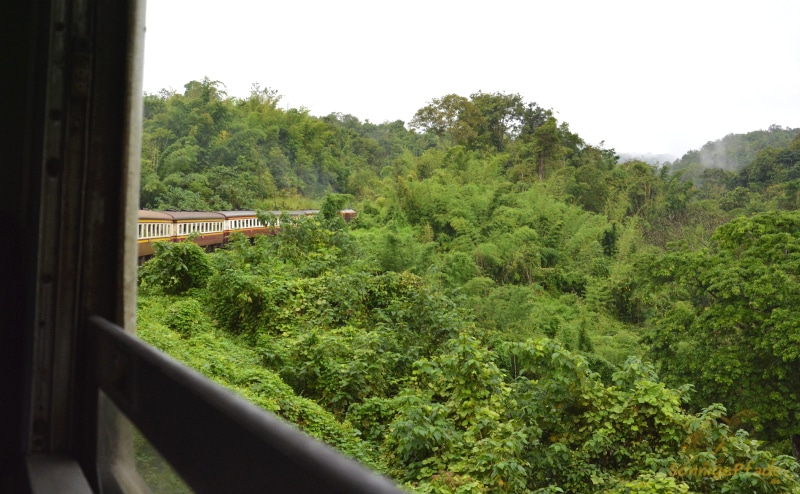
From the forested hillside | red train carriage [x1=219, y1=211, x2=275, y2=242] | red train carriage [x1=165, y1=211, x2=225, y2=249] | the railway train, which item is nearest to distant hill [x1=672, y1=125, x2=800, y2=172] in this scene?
the forested hillside

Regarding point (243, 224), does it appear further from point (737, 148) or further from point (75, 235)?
point (737, 148)

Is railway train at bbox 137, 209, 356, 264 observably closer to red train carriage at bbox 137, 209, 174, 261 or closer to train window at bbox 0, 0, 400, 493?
red train carriage at bbox 137, 209, 174, 261

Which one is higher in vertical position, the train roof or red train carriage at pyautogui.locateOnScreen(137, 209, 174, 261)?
the train roof

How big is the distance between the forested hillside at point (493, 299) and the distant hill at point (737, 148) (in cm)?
36

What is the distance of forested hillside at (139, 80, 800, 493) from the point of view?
14.7 feet

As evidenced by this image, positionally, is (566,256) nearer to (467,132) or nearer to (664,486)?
(467,132)

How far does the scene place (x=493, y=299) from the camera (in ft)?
37.9

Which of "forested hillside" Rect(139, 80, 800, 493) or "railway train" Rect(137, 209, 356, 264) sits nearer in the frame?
"forested hillside" Rect(139, 80, 800, 493)

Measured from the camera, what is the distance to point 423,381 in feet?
19.1

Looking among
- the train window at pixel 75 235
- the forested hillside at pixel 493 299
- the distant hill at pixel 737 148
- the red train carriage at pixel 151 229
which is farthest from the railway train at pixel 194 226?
the distant hill at pixel 737 148

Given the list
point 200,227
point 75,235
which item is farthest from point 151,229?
point 75,235

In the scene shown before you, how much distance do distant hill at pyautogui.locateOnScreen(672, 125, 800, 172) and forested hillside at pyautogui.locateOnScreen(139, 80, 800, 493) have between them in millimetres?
360

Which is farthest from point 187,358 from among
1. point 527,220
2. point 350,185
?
point 350,185

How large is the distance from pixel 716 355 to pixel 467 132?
14.8 m
